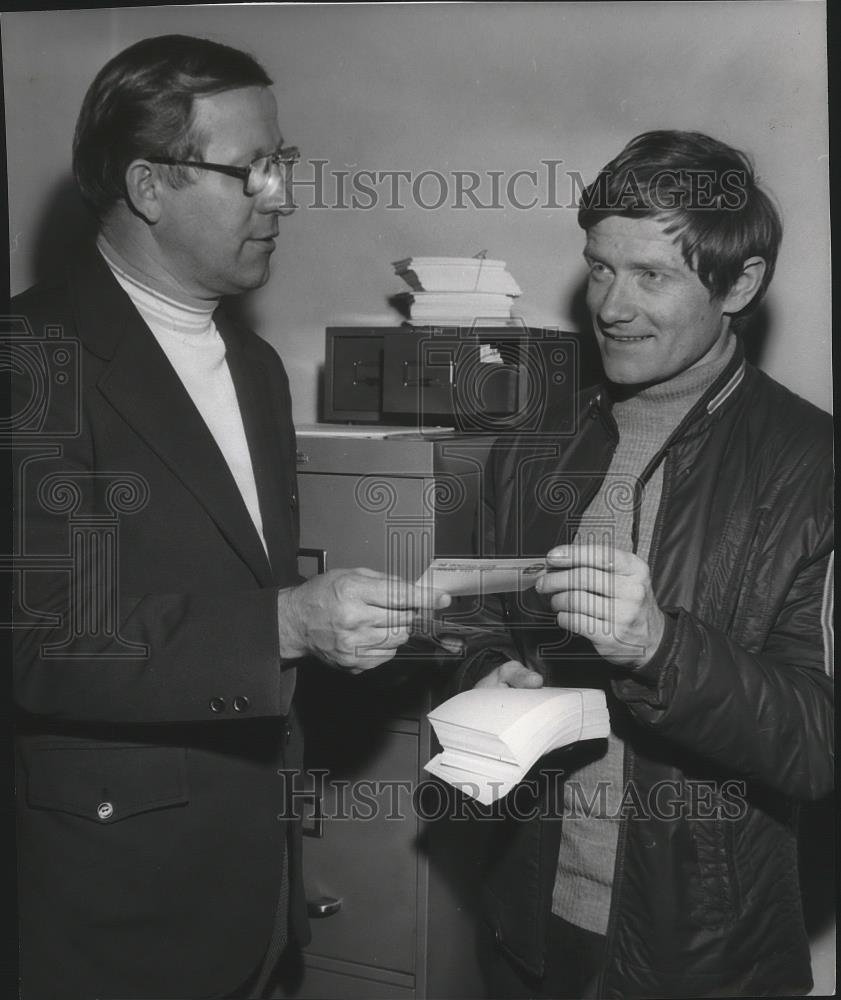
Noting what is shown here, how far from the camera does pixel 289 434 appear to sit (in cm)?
204

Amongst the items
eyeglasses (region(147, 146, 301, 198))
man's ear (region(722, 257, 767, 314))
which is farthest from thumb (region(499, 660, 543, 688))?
eyeglasses (region(147, 146, 301, 198))

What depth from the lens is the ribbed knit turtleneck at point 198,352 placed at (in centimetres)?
173

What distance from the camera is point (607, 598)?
4.72 ft

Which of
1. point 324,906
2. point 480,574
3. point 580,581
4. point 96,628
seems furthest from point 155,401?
point 324,906

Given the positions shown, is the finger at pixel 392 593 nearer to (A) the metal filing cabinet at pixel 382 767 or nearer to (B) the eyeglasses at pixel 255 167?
(A) the metal filing cabinet at pixel 382 767

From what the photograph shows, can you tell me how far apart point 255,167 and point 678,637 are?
1.13 m

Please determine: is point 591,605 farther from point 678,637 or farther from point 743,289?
point 743,289

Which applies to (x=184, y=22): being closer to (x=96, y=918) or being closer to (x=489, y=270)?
(x=489, y=270)

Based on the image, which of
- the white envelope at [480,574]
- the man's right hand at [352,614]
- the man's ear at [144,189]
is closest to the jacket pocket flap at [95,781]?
the man's right hand at [352,614]

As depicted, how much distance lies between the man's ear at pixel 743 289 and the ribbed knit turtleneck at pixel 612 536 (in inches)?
2.6

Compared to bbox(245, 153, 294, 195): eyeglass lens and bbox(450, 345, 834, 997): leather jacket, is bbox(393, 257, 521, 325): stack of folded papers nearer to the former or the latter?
bbox(245, 153, 294, 195): eyeglass lens

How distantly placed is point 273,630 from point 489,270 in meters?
1.17

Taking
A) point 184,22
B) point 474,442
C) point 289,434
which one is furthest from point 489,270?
point 184,22

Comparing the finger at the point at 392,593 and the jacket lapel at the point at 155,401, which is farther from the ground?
the jacket lapel at the point at 155,401
